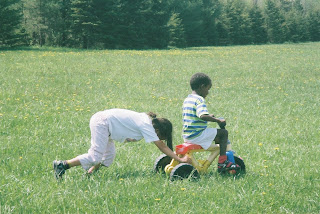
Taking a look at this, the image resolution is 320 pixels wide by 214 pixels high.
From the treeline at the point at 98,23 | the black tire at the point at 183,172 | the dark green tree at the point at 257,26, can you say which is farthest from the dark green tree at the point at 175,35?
the black tire at the point at 183,172

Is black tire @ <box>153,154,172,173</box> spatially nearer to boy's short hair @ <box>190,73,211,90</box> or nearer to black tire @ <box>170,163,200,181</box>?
black tire @ <box>170,163,200,181</box>

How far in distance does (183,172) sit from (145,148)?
4.72ft

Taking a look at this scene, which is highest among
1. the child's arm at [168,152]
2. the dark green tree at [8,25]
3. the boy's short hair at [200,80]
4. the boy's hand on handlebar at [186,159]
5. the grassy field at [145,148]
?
the dark green tree at [8,25]

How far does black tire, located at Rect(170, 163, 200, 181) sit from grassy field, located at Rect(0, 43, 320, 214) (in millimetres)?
126

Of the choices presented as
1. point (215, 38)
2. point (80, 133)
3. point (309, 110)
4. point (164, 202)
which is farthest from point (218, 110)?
point (215, 38)

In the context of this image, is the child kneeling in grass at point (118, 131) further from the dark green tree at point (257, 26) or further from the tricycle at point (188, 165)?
the dark green tree at point (257, 26)

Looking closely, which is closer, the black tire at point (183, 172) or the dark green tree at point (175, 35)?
the black tire at point (183, 172)

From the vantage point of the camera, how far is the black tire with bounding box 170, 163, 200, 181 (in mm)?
4027

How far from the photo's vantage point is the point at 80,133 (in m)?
6.07

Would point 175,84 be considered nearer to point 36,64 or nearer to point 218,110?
point 218,110

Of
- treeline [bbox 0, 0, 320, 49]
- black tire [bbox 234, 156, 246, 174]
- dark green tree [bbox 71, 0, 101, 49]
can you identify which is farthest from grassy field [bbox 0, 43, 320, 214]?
dark green tree [bbox 71, 0, 101, 49]

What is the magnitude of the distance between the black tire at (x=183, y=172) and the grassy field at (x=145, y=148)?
0.13 m

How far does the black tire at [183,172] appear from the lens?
4.03 meters

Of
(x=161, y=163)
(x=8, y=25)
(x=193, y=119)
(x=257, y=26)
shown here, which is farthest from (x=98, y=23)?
(x=257, y=26)
